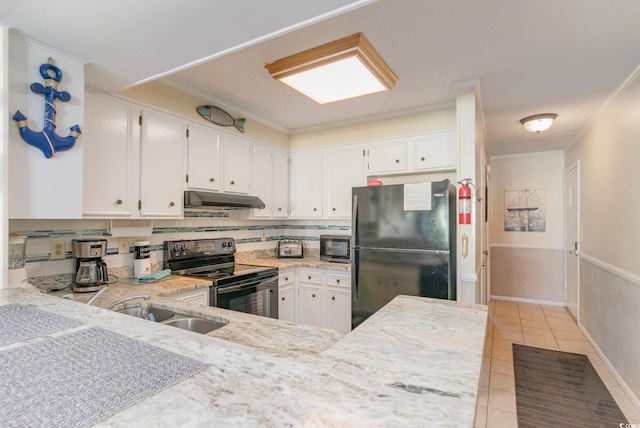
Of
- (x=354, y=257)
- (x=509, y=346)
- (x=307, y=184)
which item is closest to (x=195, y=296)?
(x=354, y=257)

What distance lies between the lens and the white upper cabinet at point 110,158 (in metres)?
2.03

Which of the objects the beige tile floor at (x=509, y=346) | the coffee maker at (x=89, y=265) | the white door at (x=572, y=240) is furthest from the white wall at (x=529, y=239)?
the coffee maker at (x=89, y=265)

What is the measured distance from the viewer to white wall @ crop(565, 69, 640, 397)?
91.2 inches

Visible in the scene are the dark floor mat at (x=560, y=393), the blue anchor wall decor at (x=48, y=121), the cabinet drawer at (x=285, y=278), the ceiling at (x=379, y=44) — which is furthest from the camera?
the cabinet drawer at (x=285, y=278)

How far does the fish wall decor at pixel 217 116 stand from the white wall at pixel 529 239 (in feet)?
14.0

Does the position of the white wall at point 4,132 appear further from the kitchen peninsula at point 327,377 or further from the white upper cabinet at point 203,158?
the white upper cabinet at point 203,158

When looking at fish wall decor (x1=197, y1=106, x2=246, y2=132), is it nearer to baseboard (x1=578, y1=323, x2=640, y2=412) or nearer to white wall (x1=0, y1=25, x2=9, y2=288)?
white wall (x1=0, y1=25, x2=9, y2=288)

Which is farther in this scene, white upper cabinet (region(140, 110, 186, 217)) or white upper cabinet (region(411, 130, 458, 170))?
white upper cabinet (region(411, 130, 458, 170))

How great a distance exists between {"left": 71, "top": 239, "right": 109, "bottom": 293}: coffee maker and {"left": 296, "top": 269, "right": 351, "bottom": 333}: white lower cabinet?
1830 millimetres

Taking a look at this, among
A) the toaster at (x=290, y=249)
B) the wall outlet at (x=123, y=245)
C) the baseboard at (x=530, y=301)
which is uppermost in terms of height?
the wall outlet at (x=123, y=245)

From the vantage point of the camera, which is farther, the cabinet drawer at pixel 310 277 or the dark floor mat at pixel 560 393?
the cabinet drawer at pixel 310 277

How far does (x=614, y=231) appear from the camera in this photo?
8.81 ft

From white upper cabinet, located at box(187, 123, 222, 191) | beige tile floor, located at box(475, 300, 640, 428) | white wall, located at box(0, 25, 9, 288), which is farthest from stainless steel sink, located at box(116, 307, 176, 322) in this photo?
beige tile floor, located at box(475, 300, 640, 428)

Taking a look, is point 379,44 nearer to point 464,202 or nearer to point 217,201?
point 464,202
